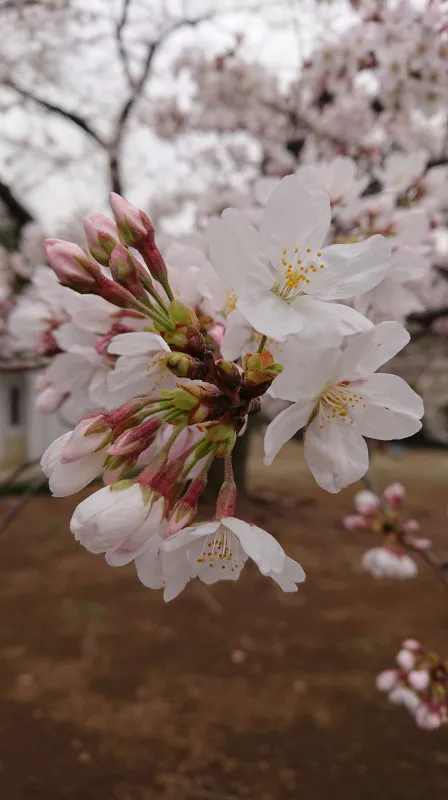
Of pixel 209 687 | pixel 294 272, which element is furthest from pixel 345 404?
pixel 209 687

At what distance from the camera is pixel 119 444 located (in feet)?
1.47

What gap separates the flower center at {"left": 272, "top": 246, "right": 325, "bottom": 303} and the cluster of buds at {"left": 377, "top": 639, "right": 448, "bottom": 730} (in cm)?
129

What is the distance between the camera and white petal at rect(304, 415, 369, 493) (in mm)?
458

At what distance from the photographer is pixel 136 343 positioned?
464 mm

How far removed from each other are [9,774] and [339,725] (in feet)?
3.82

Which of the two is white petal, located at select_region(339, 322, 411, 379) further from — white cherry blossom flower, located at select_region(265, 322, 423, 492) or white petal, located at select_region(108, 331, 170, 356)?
white petal, located at select_region(108, 331, 170, 356)

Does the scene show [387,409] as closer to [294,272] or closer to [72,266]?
[294,272]

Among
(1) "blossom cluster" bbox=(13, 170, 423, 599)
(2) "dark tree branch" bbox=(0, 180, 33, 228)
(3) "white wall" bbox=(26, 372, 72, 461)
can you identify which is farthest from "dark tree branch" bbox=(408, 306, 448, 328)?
(3) "white wall" bbox=(26, 372, 72, 461)

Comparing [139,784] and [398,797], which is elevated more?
[398,797]

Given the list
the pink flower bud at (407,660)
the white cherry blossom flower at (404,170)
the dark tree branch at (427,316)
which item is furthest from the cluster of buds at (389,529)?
the white cherry blossom flower at (404,170)

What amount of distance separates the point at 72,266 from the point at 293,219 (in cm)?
19

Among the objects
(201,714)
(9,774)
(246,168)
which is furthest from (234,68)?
(9,774)

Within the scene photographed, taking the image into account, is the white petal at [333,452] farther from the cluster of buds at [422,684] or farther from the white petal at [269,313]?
the cluster of buds at [422,684]

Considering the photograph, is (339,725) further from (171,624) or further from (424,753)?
(171,624)
